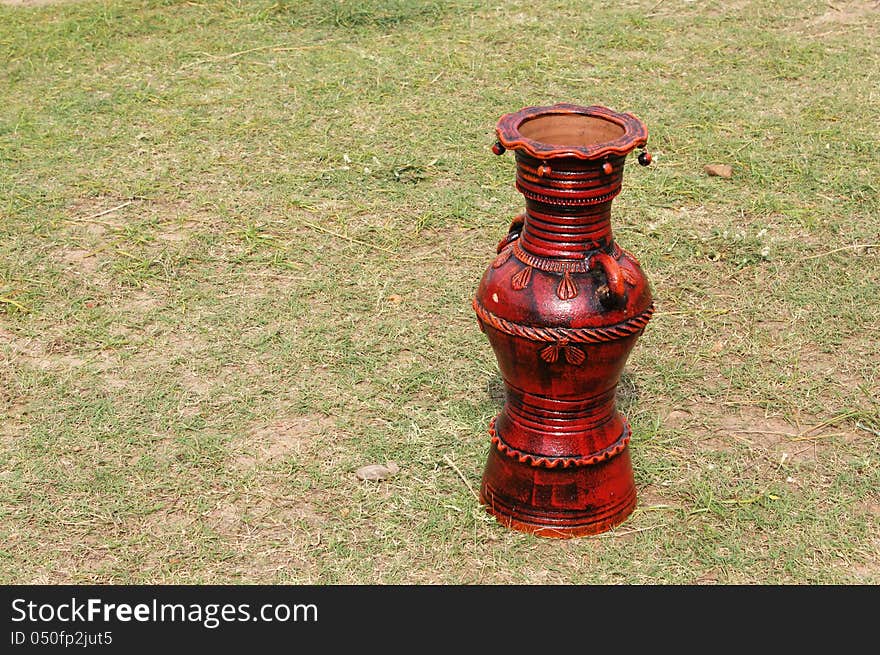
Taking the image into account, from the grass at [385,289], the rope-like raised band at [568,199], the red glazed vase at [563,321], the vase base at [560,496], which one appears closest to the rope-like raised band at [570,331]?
the red glazed vase at [563,321]

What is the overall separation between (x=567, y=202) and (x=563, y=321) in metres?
0.34

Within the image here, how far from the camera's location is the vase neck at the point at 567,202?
118 inches

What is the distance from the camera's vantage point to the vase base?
341cm

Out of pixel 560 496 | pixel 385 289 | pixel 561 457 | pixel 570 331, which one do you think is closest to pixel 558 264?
pixel 570 331

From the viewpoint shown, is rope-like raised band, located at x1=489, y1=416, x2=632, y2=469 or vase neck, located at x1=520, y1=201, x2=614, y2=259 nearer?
vase neck, located at x1=520, y1=201, x2=614, y2=259

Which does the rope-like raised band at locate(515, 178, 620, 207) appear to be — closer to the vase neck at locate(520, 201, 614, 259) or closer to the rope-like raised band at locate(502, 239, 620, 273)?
the vase neck at locate(520, 201, 614, 259)

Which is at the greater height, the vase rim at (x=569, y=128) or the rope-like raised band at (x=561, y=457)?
the vase rim at (x=569, y=128)

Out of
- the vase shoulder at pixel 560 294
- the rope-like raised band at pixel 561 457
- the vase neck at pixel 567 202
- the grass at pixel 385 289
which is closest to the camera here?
the vase neck at pixel 567 202

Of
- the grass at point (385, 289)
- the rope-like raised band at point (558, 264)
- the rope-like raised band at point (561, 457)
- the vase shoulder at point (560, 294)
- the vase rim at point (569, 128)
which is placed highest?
the vase rim at point (569, 128)

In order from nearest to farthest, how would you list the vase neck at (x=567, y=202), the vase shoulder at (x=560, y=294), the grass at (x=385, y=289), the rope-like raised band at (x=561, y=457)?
the vase neck at (x=567, y=202), the vase shoulder at (x=560, y=294), the rope-like raised band at (x=561, y=457), the grass at (x=385, y=289)

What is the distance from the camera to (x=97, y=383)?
4359mm

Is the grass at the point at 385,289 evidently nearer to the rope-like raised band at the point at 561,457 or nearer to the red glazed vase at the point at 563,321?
the red glazed vase at the point at 563,321

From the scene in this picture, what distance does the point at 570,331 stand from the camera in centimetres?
309

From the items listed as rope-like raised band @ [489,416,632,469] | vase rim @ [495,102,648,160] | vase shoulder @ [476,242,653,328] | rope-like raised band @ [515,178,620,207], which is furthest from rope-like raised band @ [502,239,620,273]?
rope-like raised band @ [489,416,632,469]
